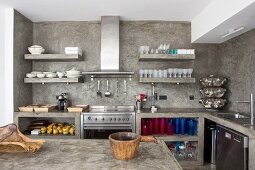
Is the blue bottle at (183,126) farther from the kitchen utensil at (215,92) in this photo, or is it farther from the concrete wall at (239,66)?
the concrete wall at (239,66)

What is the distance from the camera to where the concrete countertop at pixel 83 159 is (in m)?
1.18

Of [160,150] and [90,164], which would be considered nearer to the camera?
[90,164]

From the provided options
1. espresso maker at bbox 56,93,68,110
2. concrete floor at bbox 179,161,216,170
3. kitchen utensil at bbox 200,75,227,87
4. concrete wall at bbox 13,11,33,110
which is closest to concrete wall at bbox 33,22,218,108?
concrete wall at bbox 13,11,33,110

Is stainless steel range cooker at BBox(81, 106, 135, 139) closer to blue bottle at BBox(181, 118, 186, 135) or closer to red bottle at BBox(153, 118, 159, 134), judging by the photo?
red bottle at BBox(153, 118, 159, 134)

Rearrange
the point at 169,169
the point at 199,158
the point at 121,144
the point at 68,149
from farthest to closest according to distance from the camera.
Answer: the point at 199,158
the point at 68,149
the point at 121,144
the point at 169,169

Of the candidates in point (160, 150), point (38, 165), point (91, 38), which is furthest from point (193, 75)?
point (38, 165)

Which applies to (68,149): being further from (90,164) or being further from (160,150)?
(160,150)

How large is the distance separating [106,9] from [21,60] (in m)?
1.74

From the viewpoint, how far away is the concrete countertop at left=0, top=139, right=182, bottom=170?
3.86 ft

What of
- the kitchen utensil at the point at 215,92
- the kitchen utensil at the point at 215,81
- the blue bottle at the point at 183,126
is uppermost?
the kitchen utensil at the point at 215,81

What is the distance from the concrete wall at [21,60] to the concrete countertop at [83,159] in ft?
7.99

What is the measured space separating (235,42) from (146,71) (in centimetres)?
164

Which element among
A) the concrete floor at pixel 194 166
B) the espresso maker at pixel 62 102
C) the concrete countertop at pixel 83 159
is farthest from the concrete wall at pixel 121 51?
the concrete countertop at pixel 83 159

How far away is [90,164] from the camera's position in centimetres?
121
